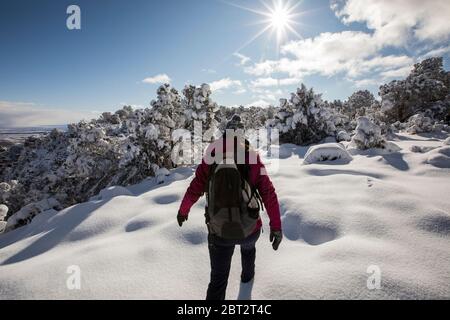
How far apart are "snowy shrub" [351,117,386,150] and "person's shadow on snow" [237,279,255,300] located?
9.73 m

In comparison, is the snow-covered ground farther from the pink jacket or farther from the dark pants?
the pink jacket

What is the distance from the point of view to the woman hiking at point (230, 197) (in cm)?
233

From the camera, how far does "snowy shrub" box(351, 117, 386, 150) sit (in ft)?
34.1

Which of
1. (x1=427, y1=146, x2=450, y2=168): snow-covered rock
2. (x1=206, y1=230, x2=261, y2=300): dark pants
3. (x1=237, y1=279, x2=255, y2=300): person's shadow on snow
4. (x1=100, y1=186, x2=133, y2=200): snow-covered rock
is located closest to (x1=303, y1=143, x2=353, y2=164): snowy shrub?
(x1=427, y1=146, x2=450, y2=168): snow-covered rock

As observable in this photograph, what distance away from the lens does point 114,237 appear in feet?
15.1

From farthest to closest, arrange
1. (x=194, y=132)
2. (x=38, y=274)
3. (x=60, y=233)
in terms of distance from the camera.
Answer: (x=194, y=132)
(x=60, y=233)
(x=38, y=274)

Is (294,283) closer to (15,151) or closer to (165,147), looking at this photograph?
(165,147)

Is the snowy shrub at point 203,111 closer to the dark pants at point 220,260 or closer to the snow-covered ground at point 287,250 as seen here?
the snow-covered ground at point 287,250

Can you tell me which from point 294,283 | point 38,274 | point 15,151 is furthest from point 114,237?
point 15,151

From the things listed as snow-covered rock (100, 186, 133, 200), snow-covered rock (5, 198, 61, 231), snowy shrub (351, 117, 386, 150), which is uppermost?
snowy shrub (351, 117, 386, 150)

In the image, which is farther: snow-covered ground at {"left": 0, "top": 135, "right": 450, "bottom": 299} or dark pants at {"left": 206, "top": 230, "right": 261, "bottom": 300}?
snow-covered ground at {"left": 0, "top": 135, "right": 450, "bottom": 299}

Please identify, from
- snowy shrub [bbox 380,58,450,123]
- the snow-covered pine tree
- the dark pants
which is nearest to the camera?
the dark pants

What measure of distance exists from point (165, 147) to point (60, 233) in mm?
7922

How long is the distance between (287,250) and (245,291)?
3.42 ft
